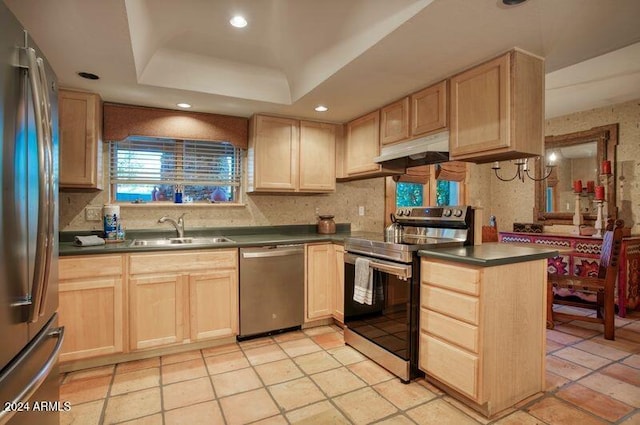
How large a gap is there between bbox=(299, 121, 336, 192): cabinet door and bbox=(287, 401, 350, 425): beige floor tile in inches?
80.2

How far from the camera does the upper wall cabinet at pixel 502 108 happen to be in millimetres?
2049

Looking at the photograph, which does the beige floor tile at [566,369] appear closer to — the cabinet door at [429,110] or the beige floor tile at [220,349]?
the cabinet door at [429,110]

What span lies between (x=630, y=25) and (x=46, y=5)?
2.95 meters

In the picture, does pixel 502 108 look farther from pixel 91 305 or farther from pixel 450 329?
pixel 91 305

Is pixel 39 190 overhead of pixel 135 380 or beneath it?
overhead

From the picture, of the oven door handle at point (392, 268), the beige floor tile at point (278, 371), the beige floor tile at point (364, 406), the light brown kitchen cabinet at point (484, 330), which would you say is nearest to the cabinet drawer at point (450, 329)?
the light brown kitchen cabinet at point (484, 330)

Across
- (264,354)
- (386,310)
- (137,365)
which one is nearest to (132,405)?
(137,365)

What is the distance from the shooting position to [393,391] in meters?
2.13

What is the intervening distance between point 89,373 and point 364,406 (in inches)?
76.0

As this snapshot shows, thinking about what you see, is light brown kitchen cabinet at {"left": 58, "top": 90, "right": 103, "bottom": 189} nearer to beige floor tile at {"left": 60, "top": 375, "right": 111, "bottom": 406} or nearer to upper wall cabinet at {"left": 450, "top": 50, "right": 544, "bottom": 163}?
beige floor tile at {"left": 60, "top": 375, "right": 111, "bottom": 406}

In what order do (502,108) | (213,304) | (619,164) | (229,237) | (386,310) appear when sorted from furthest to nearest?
(619,164) < (229,237) < (213,304) < (386,310) < (502,108)

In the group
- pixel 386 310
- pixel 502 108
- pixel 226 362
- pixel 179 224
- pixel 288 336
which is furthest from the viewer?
pixel 179 224

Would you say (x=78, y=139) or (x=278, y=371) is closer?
(x=278, y=371)

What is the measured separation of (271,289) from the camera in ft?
9.70
